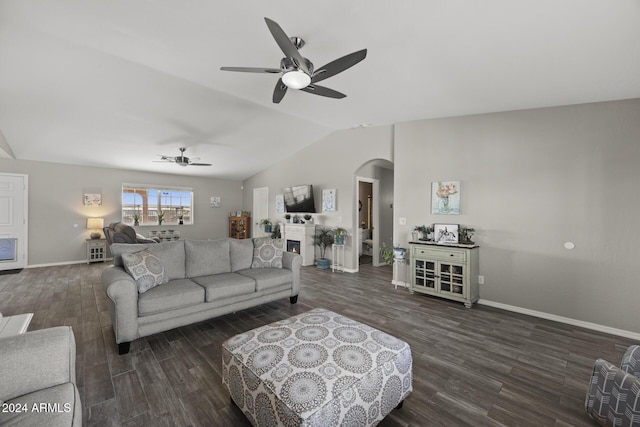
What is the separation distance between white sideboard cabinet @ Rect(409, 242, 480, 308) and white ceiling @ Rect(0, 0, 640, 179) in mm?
2093

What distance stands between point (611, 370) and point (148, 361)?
3525 millimetres

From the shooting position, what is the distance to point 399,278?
4883mm

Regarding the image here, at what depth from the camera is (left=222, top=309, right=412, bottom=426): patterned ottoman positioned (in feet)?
4.55

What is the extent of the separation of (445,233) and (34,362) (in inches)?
177

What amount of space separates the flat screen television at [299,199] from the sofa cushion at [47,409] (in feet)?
18.0

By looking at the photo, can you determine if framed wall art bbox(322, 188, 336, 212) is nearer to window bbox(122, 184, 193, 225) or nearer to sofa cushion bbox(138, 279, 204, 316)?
sofa cushion bbox(138, 279, 204, 316)

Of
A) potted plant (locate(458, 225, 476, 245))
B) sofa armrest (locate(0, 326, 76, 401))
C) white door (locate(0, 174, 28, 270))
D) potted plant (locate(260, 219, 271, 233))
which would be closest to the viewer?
sofa armrest (locate(0, 326, 76, 401))

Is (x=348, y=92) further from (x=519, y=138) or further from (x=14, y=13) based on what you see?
(x=14, y=13)

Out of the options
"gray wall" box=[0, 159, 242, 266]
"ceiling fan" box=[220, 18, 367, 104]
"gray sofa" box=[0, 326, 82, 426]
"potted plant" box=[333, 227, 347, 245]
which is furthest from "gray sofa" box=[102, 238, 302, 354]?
"gray wall" box=[0, 159, 242, 266]

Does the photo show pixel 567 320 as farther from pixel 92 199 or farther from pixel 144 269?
pixel 92 199

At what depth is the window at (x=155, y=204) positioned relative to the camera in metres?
7.55

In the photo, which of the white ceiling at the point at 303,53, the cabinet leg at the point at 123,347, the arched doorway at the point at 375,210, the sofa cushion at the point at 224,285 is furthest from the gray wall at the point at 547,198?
the cabinet leg at the point at 123,347

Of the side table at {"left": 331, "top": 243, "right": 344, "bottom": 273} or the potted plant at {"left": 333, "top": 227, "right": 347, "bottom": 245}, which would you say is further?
the side table at {"left": 331, "top": 243, "right": 344, "bottom": 273}

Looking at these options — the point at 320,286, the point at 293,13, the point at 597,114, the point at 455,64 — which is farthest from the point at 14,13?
the point at 597,114
